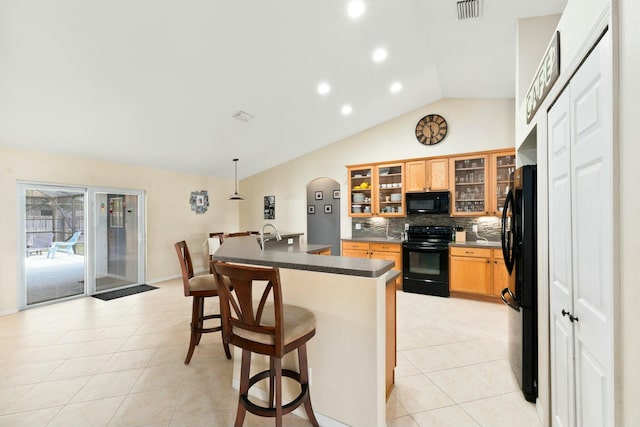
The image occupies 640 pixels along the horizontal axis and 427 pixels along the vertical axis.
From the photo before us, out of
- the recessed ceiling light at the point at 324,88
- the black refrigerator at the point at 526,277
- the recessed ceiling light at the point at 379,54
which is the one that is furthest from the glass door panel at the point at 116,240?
the black refrigerator at the point at 526,277

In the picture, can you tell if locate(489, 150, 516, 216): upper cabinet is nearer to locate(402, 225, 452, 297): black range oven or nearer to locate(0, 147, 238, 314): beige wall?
locate(402, 225, 452, 297): black range oven

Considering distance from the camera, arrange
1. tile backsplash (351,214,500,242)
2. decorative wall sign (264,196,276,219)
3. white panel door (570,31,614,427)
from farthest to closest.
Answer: decorative wall sign (264,196,276,219), tile backsplash (351,214,500,242), white panel door (570,31,614,427)

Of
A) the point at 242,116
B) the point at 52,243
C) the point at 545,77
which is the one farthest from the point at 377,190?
the point at 52,243

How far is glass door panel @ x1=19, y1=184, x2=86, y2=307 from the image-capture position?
170 inches

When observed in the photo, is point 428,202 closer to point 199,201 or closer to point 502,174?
point 502,174

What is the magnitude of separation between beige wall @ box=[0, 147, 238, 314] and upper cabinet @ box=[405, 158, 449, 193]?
4579mm

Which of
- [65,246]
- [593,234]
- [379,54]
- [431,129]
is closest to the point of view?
[593,234]

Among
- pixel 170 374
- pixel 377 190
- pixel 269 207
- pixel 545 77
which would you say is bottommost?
A: pixel 170 374

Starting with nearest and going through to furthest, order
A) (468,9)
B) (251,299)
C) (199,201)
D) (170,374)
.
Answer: (251,299) → (170,374) → (468,9) → (199,201)

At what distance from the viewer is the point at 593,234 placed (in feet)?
3.98

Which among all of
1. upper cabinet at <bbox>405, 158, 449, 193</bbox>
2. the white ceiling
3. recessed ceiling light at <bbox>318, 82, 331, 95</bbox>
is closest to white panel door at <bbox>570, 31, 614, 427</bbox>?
the white ceiling

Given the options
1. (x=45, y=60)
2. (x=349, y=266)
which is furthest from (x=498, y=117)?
(x=45, y=60)

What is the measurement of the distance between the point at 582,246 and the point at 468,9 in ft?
8.27

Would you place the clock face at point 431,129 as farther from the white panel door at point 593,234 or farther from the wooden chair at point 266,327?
the wooden chair at point 266,327
